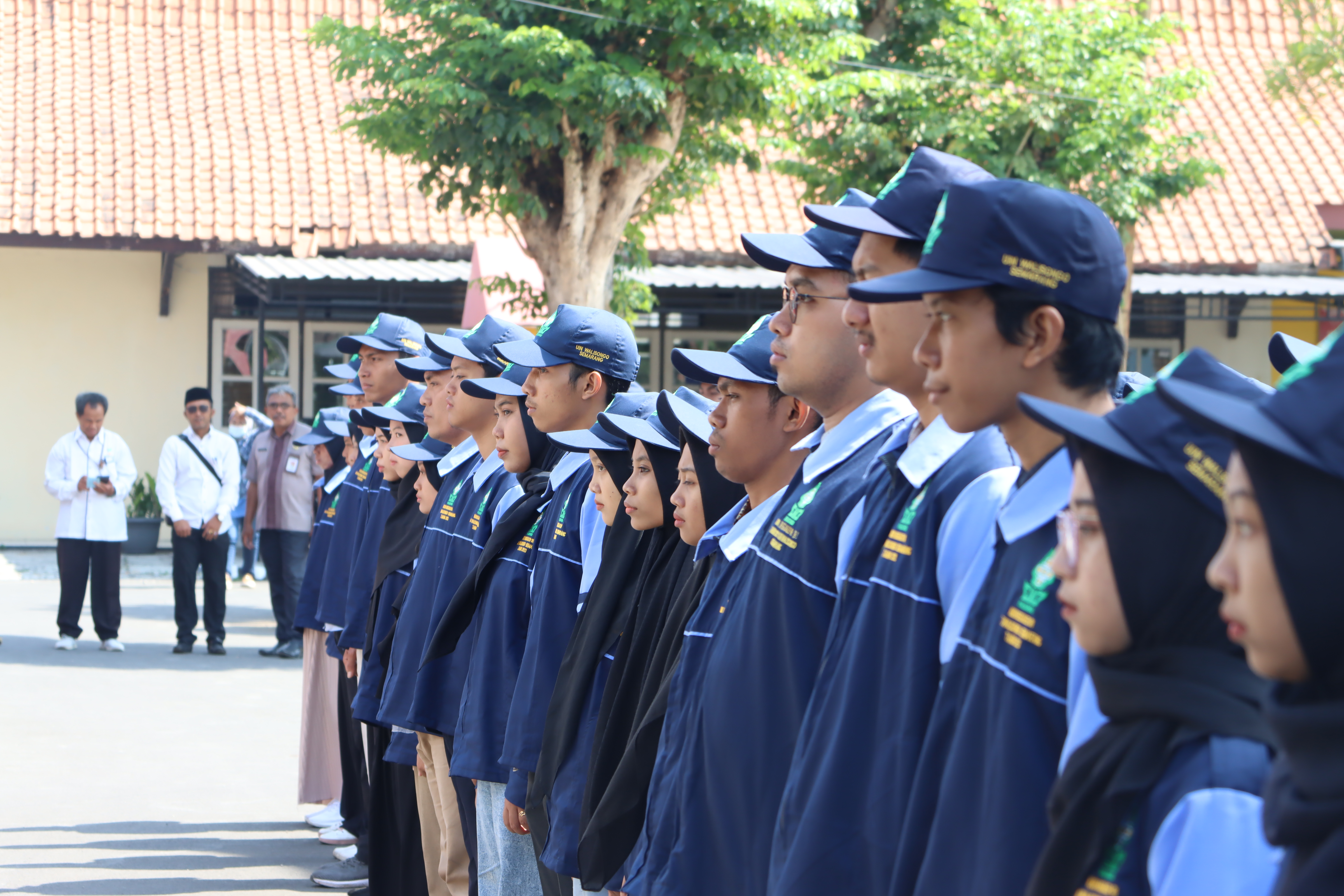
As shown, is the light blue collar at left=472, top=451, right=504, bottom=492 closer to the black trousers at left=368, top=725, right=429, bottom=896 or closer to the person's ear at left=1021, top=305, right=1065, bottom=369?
the black trousers at left=368, top=725, right=429, bottom=896

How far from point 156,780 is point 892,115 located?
9.51m

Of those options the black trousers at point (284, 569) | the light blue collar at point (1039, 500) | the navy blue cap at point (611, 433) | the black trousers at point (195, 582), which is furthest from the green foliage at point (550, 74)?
the light blue collar at point (1039, 500)

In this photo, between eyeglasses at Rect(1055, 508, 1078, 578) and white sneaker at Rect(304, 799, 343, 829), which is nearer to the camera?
eyeglasses at Rect(1055, 508, 1078, 578)

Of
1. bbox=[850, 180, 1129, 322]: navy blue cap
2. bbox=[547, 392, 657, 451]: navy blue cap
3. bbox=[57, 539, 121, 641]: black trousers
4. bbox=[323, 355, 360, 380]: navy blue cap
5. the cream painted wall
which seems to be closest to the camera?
bbox=[850, 180, 1129, 322]: navy blue cap

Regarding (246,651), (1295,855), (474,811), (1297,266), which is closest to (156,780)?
(474,811)

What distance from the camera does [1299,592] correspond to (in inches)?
53.4

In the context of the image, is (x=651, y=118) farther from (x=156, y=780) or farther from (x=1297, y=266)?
(x=1297, y=266)

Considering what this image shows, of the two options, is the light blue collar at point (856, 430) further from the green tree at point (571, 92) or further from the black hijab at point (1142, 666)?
the green tree at point (571, 92)

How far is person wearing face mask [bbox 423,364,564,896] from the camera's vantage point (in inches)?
171

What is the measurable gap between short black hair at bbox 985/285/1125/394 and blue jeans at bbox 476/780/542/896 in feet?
8.75

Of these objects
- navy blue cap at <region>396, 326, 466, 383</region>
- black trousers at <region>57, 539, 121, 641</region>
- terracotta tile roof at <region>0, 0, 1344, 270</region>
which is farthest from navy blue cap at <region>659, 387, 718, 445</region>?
terracotta tile roof at <region>0, 0, 1344, 270</region>

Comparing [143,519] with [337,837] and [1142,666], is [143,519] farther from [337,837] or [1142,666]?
[1142,666]

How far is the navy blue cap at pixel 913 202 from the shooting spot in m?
2.55

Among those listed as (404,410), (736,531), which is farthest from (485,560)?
(404,410)
